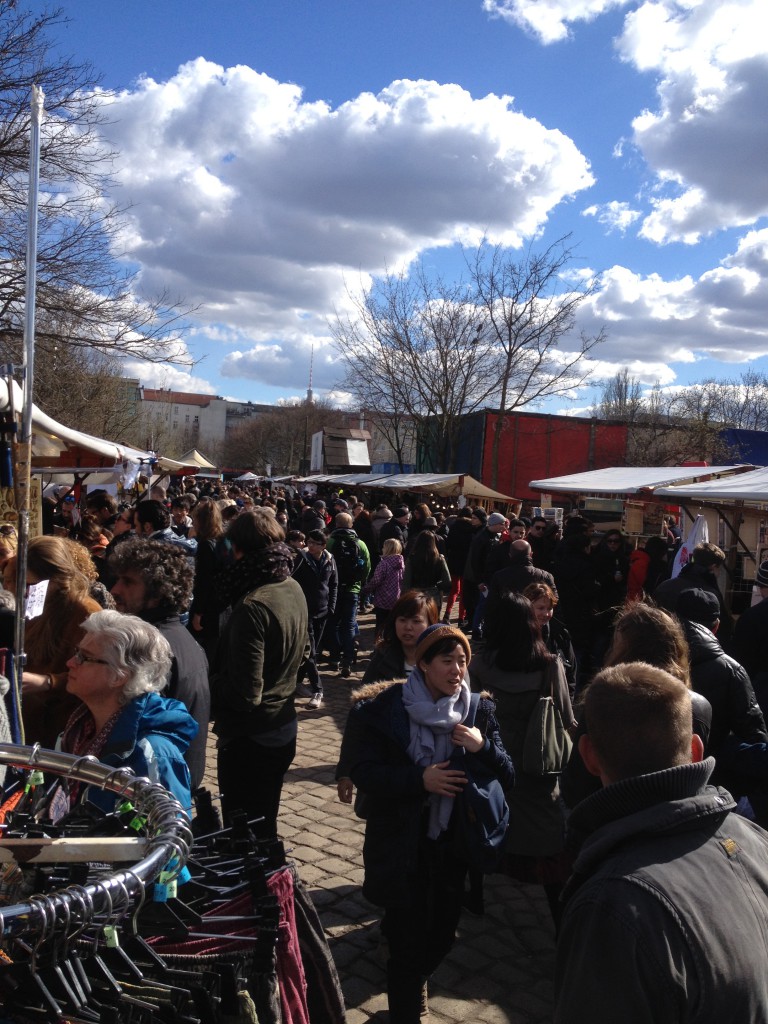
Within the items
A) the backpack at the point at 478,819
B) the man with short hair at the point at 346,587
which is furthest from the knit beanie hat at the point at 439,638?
the man with short hair at the point at 346,587

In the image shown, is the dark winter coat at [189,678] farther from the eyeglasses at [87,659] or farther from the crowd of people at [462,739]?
the eyeglasses at [87,659]

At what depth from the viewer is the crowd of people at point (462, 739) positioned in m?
1.52

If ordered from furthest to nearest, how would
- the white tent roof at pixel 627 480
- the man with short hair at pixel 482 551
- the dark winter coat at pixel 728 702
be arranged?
the white tent roof at pixel 627 480
the man with short hair at pixel 482 551
the dark winter coat at pixel 728 702

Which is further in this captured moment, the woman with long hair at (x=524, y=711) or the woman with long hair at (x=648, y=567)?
the woman with long hair at (x=648, y=567)

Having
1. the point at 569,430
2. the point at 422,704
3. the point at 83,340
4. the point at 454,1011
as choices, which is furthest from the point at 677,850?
the point at 569,430

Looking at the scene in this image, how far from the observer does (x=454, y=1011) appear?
355cm

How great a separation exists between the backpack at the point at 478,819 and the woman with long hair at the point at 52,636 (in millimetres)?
1720

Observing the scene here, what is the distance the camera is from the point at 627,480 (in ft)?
49.2

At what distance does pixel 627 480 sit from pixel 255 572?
12.1 m

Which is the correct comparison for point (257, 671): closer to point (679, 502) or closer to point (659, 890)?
point (659, 890)

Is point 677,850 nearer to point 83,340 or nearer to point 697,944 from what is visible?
point 697,944

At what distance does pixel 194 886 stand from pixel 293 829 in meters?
3.62

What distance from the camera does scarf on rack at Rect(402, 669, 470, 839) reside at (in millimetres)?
3205

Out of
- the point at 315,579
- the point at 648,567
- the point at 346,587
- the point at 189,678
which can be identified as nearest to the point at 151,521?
the point at 315,579
